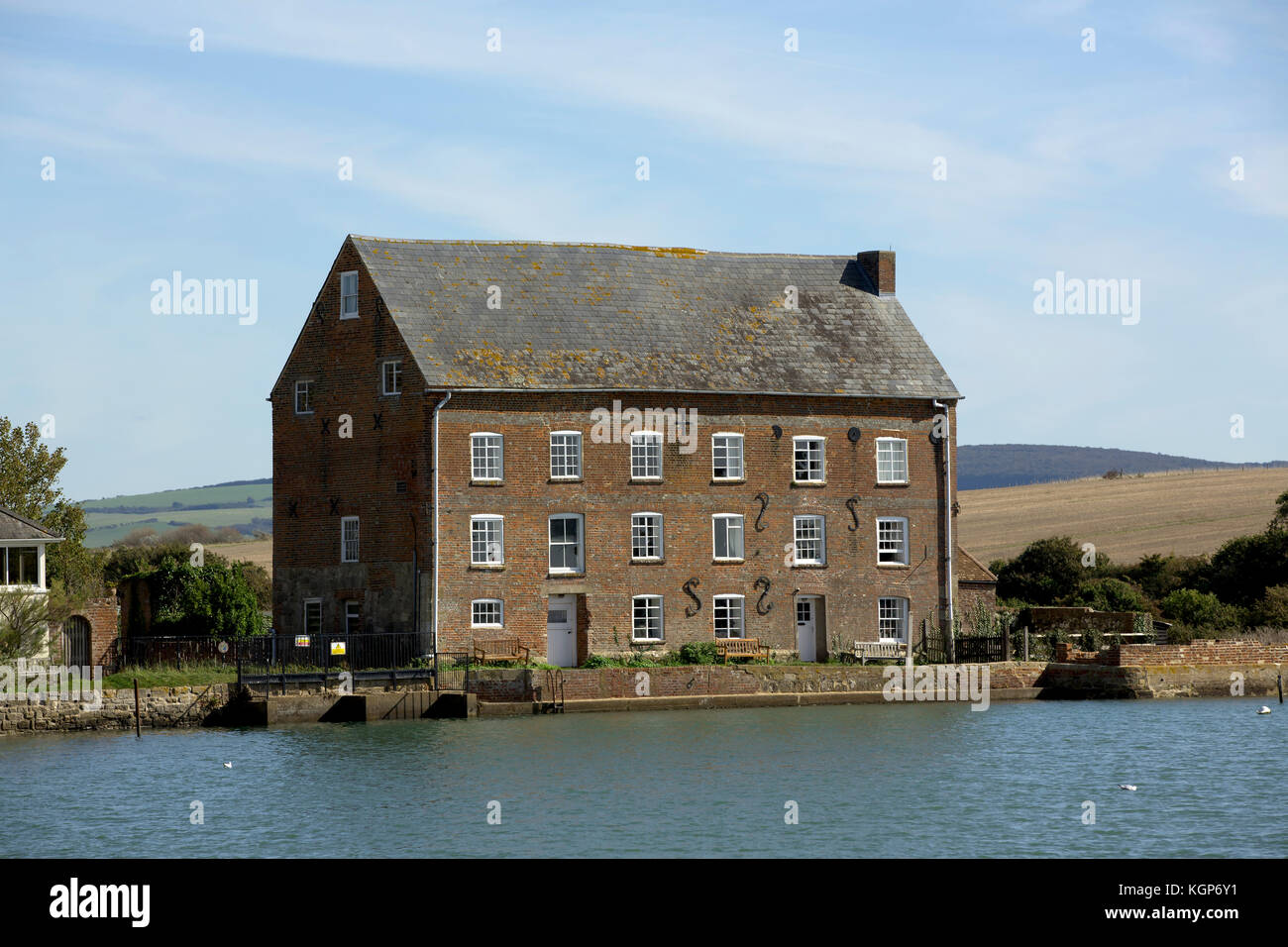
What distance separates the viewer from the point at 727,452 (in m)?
48.3

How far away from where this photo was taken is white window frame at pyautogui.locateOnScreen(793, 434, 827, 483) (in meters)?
48.9

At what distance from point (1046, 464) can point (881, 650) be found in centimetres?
12374

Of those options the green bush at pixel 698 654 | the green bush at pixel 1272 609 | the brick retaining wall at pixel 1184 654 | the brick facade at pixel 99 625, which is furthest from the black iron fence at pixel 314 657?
the green bush at pixel 1272 609

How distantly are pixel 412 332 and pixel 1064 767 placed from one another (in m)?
22.9

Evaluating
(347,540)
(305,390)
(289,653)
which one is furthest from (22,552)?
(305,390)

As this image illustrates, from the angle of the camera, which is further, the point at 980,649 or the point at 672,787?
the point at 980,649

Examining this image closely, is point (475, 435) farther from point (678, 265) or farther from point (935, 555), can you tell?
point (935, 555)

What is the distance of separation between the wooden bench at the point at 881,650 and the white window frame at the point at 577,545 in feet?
28.6

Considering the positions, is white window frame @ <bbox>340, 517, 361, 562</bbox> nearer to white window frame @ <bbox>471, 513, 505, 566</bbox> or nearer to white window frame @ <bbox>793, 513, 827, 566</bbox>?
white window frame @ <bbox>471, 513, 505, 566</bbox>

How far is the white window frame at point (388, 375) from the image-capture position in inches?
1849

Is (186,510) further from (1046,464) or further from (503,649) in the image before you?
(503,649)
